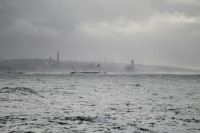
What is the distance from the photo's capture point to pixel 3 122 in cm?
1859

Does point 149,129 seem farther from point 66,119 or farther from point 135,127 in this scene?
point 66,119

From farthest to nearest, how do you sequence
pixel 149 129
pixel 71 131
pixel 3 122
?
pixel 3 122
pixel 149 129
pixel 71 131

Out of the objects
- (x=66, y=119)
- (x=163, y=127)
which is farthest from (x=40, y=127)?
(x=163, y=127)

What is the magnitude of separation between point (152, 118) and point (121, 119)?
9.23 ft

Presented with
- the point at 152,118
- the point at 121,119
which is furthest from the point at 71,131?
the point at 152,118

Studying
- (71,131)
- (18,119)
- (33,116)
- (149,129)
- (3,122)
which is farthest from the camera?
(33,116)

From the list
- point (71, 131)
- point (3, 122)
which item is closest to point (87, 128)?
point (71, 131)

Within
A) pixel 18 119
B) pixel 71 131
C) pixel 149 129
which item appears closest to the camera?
pixel 71 131

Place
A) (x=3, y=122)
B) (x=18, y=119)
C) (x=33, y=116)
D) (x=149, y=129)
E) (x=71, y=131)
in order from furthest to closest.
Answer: (x=33, y=116), (x=18, y=119), (x=3, y=122), (x=149, y=129), (x=71, y=131)

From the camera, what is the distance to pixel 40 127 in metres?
17.2

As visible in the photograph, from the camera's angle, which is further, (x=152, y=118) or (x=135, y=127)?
(x=152, y=118)

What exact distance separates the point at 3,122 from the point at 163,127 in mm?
11366

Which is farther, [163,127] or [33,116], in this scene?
[33,116]

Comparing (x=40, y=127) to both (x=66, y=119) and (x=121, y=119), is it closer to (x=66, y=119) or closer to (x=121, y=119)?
(x=66, y=119)
